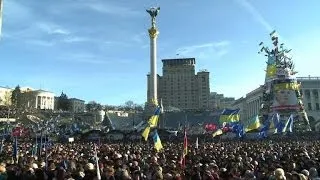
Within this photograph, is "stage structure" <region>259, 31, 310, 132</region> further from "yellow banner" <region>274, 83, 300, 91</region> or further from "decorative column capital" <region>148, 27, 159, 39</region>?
"decorative column capital" <region>148, 27, 159, 39</region>

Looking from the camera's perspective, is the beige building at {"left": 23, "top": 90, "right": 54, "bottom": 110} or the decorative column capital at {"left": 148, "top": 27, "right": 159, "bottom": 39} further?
the beige building at {"left": 23, "top": 90, "right": 54, "bottom": 110}

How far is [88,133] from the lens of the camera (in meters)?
79.3

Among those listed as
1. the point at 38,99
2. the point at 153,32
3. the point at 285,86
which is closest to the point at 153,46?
the point at 153,32

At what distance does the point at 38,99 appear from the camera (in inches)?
6772

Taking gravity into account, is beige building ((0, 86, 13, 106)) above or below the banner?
above

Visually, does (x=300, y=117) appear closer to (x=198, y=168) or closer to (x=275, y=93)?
(x=275, y=93)

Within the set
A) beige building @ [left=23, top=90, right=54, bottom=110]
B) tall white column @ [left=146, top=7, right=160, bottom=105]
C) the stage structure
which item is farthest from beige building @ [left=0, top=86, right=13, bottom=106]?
the stage structure

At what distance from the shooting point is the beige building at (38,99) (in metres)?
161

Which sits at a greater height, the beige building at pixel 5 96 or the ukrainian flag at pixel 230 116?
the beige building at pixel 5 96

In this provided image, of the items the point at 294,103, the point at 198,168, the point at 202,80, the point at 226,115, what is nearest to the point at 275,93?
the point at 294,103

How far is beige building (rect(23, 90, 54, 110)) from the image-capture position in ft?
527

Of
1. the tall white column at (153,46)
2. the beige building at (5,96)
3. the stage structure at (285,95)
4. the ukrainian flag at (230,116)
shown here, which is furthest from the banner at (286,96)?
the beige building at (5,96)

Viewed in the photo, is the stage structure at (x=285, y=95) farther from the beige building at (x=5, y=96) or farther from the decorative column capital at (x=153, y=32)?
the beige building at (x=5, y=96)

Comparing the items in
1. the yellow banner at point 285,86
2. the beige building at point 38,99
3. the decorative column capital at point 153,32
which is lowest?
the yellow banner at point 285,86
